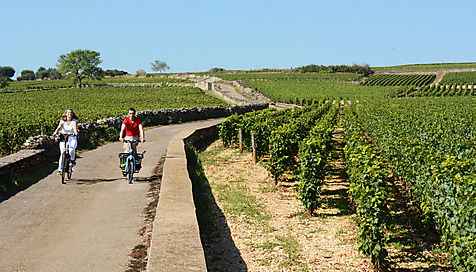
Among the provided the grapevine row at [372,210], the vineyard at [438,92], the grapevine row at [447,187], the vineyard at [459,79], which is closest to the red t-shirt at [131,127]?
the grapevine row at [372,210]

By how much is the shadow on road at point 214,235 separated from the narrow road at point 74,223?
54.9 inches

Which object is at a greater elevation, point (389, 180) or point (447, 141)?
point (447, 141)

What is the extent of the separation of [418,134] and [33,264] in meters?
15.7

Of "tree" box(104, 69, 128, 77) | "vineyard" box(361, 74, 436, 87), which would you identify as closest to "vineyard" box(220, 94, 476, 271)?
"vineyard" box(361, 74, 436, 87)

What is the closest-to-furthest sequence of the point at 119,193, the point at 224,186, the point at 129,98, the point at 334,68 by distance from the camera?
the point at 119,193, the point at 224,186, the point at 129,98, the point at 334,68

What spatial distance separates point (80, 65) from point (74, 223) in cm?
10275

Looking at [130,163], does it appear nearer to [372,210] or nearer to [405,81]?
[372,210]

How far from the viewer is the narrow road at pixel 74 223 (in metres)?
6.27

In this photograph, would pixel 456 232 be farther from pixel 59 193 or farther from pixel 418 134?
pixel 418 134

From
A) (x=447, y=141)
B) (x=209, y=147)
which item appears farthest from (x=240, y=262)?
(x=209, y=147)

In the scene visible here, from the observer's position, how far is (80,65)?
339 feet

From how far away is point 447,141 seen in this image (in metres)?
15.1

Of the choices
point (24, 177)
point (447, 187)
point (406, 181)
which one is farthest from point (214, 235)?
point (24, 177)

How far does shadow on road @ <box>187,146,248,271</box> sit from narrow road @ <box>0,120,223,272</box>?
1.39 metres
